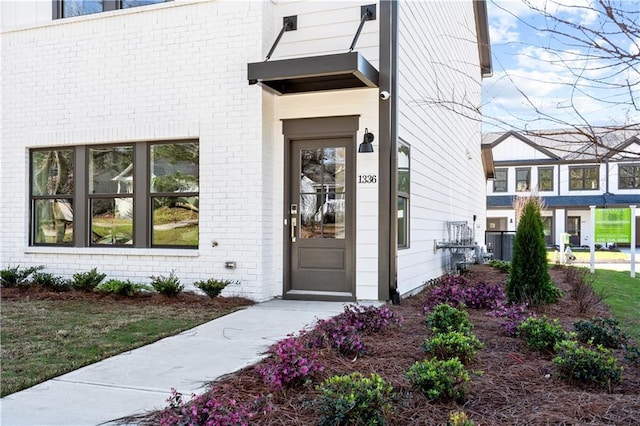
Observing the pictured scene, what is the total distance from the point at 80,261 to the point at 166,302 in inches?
88.3

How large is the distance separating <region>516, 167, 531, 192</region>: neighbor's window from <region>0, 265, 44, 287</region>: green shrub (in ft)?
111

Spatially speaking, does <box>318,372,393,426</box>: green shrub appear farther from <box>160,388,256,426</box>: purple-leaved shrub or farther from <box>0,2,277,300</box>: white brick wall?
<box>0,2,277,300</box>: white brick wall

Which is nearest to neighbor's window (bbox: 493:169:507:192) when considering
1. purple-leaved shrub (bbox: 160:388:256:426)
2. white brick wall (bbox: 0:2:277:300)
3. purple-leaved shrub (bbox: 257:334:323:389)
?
white brick wall (bbox: 0:2:277:300)

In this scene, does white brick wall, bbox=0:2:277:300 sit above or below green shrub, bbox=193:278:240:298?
above

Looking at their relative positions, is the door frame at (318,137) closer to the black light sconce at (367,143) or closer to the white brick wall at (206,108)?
the white brick wall at (206,108)

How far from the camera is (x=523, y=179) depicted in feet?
120

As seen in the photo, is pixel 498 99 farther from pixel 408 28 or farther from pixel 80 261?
pixel 80 261

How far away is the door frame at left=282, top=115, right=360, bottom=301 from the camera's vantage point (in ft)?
24.3

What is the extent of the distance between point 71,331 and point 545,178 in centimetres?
3582

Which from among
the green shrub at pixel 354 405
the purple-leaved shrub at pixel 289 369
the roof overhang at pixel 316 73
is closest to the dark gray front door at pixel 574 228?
the roof overhang at pixel 316 73

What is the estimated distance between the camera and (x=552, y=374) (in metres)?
3.78

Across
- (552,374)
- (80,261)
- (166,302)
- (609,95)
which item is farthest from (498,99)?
(80,261)

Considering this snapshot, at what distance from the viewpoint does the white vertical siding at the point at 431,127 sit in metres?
8.17

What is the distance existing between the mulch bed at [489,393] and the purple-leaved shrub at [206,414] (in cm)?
13
